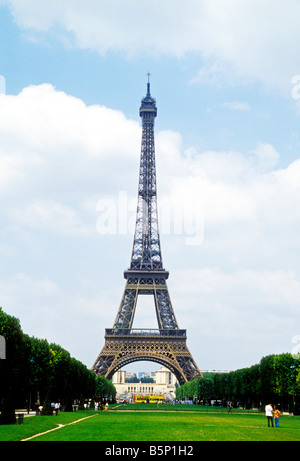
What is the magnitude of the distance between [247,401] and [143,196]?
58.0 m

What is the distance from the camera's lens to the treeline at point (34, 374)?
4903 cm

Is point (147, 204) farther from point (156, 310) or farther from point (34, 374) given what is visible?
point (34, 374)

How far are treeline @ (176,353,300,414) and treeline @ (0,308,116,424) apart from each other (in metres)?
24.6

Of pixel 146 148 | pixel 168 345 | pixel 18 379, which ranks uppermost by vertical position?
pixel 146 148

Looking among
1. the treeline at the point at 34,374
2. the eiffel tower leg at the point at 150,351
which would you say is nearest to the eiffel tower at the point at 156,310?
the eiffel tower leg at the point at 150,351

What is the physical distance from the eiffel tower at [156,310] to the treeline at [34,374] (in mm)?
17412

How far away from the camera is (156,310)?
5005 inches

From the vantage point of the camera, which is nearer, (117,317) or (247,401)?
(247,401)

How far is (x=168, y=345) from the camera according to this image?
12212 centimetres

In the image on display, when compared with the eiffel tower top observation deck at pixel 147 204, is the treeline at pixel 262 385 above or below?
below

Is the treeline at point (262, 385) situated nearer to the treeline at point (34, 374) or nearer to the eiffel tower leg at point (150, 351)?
the eiffel tower leg at point (150, 351)
